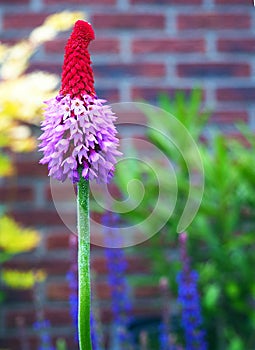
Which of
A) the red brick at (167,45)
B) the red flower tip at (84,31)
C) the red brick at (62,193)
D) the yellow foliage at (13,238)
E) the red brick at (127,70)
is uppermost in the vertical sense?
the red brick at (167,45)

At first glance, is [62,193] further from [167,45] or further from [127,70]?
[167,45]

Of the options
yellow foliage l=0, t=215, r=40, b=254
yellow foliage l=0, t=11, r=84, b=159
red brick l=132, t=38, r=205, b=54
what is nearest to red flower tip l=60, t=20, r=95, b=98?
yellow foliage l=0, t=11, r=84, b=159

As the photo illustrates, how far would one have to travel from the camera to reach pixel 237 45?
2445mm

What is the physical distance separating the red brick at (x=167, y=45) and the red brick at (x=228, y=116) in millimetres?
240

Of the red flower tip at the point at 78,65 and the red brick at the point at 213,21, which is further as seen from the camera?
the red brick at the point at 213,21

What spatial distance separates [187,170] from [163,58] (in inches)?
22.3

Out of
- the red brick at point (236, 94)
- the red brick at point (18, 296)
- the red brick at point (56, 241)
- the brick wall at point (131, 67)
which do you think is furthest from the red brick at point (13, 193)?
the red brick at point (236, 94)

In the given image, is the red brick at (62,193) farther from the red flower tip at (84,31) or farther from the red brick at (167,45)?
the red flower tip at (84,31)

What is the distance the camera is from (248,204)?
2.03 metres

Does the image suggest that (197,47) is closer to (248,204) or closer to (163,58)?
(163,58)

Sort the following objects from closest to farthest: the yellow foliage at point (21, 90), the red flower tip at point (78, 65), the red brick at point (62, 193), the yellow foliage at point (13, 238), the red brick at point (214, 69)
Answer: the red flower tip at point (78, 65) → the yellow foliage at point (21, 90) → the yellow foliage at point (13, 238) → the red brick at point (62, 193) → the red brick at point (214, 69)

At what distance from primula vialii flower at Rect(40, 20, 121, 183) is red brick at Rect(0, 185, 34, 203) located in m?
1.87

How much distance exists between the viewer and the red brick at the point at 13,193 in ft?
7.70

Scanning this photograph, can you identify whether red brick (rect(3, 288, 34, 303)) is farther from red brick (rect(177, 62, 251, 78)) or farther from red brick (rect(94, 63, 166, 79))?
red brick (rect(177, 62, 251, 78))
